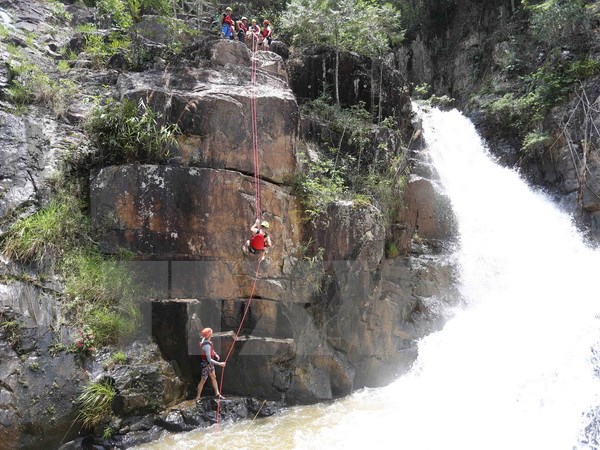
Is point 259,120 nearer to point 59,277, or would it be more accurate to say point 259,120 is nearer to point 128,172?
point 128,172

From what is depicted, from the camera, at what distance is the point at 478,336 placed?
1020 cm

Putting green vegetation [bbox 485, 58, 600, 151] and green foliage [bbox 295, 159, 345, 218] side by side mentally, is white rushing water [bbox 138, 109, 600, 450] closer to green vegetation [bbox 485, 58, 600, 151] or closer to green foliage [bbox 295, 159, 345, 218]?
green vegetation [bbox 485, 58, 600, 151]

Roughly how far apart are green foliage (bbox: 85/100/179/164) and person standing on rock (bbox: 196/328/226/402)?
11.7 ft

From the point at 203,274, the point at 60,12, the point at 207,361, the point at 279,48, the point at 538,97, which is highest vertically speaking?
the point at 60,12

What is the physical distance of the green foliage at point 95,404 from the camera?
6867 millimetres

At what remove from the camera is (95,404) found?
694 cm

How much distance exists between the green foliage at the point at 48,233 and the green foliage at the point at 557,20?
17532 millimetres

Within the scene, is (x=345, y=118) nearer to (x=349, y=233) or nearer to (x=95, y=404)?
(x=349, y=233)

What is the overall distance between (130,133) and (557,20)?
1654cm

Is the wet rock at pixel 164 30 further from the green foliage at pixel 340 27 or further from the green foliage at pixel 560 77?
the green foliage at pixel 560 77

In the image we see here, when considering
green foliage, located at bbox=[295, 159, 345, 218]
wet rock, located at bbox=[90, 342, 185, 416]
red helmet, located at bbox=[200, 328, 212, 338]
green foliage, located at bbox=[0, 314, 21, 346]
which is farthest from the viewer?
green foliage, located at bbox=[295, 159, 345, 218]

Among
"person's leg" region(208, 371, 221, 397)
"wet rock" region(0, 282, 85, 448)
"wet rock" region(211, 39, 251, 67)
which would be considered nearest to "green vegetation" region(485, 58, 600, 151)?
"wet rock" region(211, 39, 251, 67)

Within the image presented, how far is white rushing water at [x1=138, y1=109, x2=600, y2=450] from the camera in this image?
6832mm

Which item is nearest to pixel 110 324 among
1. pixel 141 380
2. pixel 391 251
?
pixel 141 380
